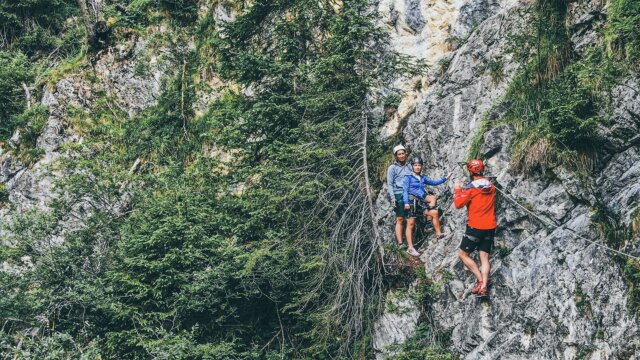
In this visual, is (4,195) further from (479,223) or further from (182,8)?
(479,223)

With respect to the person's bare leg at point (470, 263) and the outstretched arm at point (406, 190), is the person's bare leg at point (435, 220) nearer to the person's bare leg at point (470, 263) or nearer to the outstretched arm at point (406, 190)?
the outstretched arm at point (406, 190)

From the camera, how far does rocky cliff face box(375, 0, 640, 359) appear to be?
7.34 m

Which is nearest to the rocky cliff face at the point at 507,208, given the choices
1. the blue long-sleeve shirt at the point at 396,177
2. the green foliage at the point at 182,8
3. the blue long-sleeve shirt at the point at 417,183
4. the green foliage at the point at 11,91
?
the blue long-sleeve shirt at the point at 417,183

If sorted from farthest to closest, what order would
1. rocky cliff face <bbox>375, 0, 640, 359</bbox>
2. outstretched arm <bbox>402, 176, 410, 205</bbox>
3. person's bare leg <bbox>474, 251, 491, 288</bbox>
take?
outstretched arm <bbox>402, 176, 410, 205</bbox>, person's bare leg <bbox>474, 251, 491, 288</bbox>, rocky cliff face <bbox>375, 0, 640, 359</bbox>

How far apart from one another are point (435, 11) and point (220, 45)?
503cm

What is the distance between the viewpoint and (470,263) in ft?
28.5

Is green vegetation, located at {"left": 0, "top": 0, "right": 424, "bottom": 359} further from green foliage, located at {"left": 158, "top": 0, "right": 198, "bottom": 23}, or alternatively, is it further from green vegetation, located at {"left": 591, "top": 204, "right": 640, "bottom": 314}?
green foliage, located at {"left": 158, "top": 0, "right": 198, "bottom": 23}

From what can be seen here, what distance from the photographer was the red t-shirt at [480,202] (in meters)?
8.66

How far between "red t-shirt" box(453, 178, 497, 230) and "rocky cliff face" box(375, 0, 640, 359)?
372 millimetres

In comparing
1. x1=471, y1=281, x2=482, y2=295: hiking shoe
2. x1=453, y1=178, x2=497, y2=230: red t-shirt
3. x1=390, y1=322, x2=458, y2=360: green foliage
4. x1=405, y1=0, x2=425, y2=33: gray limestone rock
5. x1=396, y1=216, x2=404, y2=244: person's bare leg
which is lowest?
x1=390, y1=322, x2=458, y2=360: green foliage

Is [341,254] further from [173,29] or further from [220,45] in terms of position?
[173,29]

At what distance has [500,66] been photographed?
34.8 ft

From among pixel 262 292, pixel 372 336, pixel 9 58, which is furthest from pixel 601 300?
pixel 9 58

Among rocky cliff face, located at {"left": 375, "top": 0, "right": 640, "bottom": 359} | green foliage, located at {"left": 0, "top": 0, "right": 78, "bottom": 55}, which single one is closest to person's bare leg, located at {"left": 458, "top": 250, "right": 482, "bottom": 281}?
rocky cliff face, located at {"left": 375, "top": 0, "right": 640, "bottom": 359}
